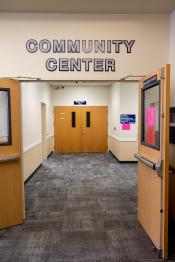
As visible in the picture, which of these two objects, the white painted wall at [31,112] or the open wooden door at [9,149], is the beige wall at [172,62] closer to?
the open wooden door at [9,149]

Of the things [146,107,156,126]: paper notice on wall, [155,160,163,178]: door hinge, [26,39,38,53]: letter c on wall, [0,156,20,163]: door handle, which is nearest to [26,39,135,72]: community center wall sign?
[26,39,38,53]: letter c on wall

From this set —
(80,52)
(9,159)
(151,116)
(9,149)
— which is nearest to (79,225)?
(9,159)

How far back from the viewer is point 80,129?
11.2 meters

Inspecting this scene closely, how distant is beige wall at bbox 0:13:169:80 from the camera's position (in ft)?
11.6

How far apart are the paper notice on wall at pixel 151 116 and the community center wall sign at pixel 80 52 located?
2.78ft

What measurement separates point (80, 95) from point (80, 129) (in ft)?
5.13

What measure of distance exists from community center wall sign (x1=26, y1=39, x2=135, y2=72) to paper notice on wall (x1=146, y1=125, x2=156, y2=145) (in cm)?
105

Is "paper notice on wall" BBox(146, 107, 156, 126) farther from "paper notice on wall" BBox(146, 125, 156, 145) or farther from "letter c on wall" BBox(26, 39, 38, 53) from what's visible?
"letter c on wall" BBox(26, 39, 38, 53)

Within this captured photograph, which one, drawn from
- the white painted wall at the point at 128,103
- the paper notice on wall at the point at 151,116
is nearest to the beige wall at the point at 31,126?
the white painted wall at the point at 128,103

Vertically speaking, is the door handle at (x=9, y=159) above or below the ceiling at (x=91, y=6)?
below

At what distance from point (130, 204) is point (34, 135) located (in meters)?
3.76

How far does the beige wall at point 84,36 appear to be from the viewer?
11.6 feet

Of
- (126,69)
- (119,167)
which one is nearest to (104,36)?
(126,69)

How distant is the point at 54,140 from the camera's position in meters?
11.2
